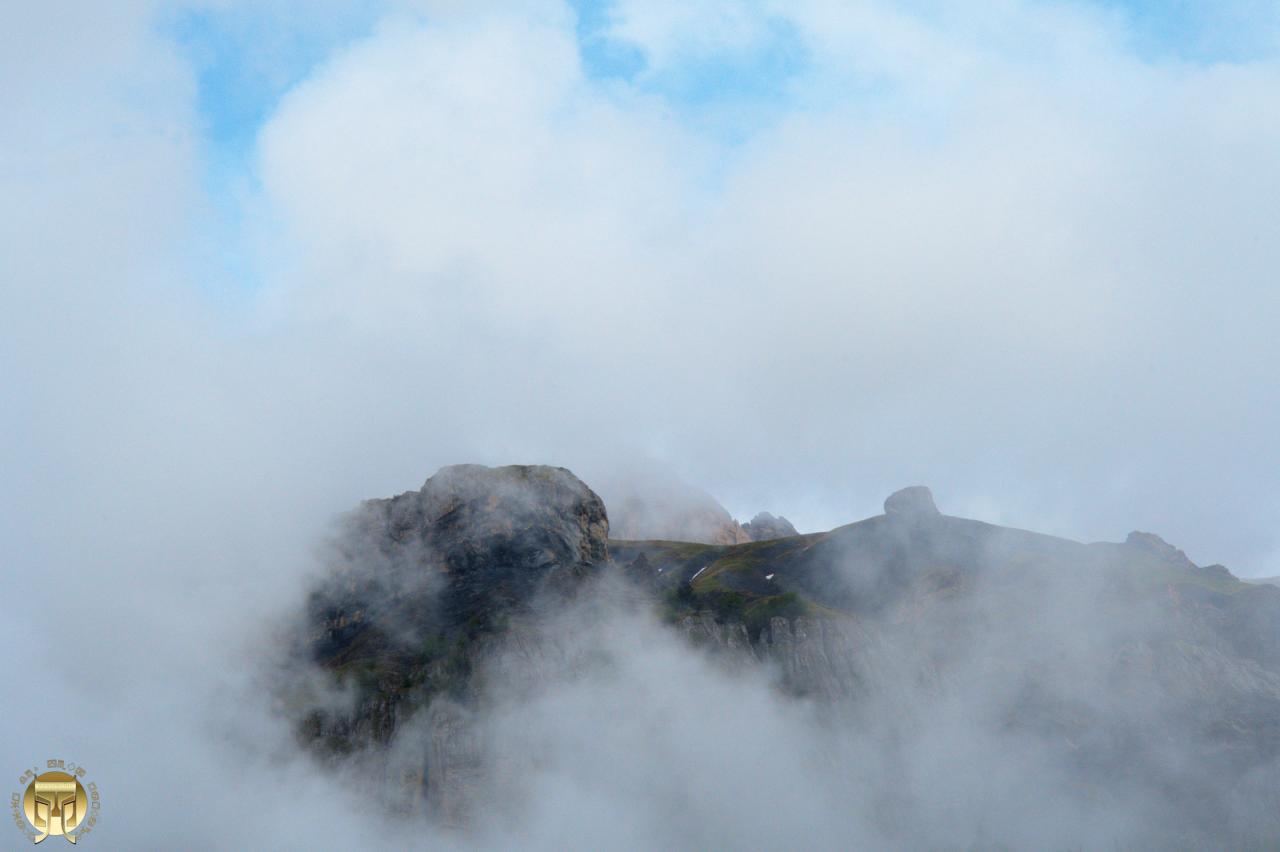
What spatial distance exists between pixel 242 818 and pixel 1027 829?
12618 centimetres

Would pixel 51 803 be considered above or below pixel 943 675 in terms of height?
below

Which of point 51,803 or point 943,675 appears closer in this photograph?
point 51,803

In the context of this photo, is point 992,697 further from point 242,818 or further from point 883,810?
point 242,818

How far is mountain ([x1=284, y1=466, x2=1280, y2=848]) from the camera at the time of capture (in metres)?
154

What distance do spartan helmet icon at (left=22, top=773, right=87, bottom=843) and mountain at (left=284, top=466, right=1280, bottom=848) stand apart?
3102 inches

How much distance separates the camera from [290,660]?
634 ft

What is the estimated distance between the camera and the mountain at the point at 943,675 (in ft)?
507

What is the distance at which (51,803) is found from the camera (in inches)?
3307

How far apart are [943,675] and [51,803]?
455 ft

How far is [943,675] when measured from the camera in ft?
580

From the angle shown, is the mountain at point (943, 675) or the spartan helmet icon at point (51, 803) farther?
the mountain at point (943, 675)

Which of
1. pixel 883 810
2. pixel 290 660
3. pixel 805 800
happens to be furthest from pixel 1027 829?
pixel 290 660

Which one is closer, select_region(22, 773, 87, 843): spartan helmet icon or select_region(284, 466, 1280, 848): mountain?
select_region(22, 773, 87, 843): spartan helmet icon

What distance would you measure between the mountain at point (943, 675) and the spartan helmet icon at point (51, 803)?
7880 centimetres
